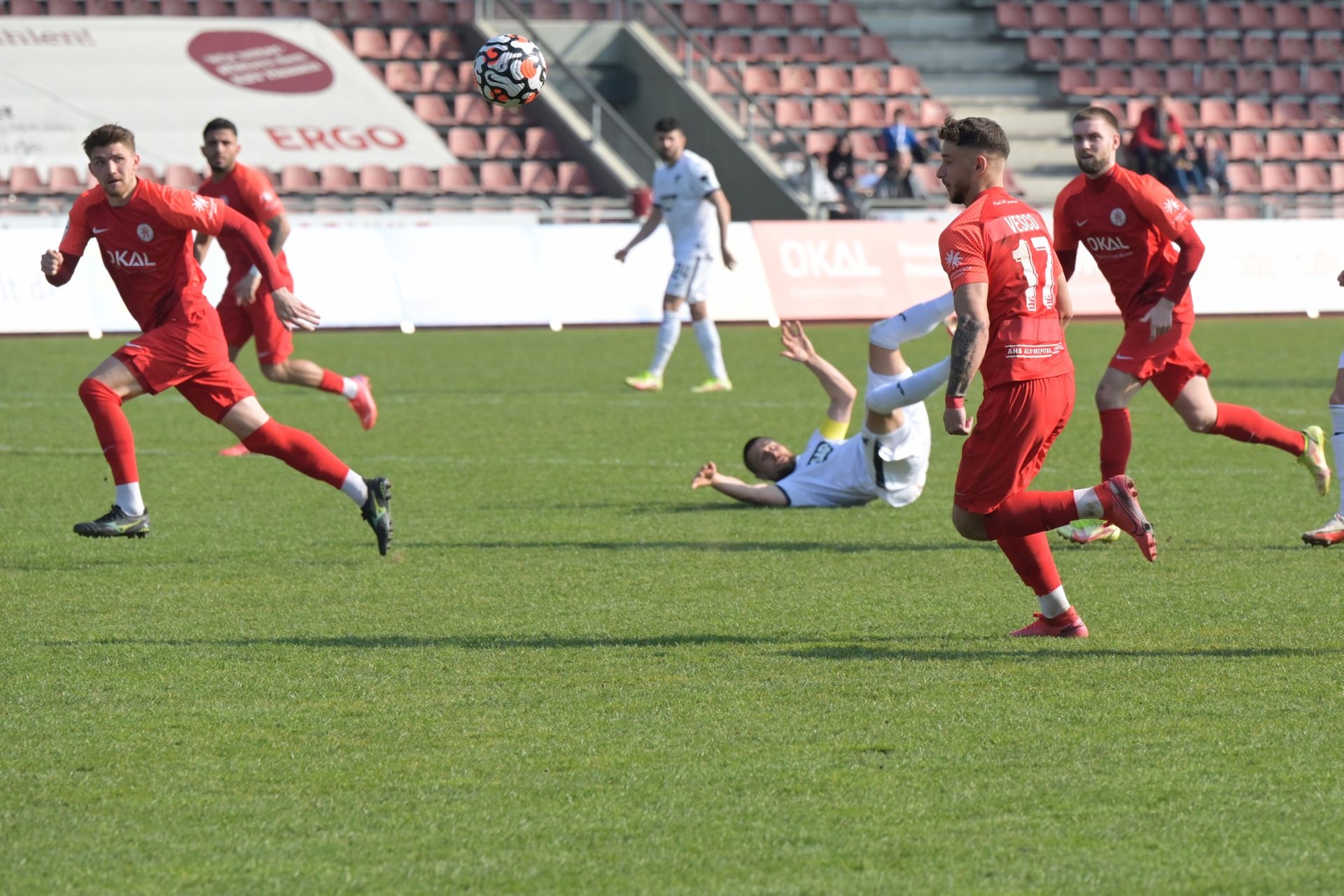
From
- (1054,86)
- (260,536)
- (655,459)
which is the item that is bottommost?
(1054,86)

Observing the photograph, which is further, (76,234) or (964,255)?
(76,234)

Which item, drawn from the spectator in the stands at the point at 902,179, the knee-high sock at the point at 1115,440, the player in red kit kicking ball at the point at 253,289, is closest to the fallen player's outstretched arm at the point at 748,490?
the knee-high sock at the point at 1115,440

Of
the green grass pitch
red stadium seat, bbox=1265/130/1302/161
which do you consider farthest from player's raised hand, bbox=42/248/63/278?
red stadium seat, bbox=1265/130/1302/161

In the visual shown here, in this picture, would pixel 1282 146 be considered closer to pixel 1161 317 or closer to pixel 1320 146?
pixel 1320 146

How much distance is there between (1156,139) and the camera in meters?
26.2

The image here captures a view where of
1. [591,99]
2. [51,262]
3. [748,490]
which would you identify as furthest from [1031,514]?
[591,99]

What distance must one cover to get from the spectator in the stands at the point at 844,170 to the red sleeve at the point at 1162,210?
18945 millimetres

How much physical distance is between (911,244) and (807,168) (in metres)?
4.11

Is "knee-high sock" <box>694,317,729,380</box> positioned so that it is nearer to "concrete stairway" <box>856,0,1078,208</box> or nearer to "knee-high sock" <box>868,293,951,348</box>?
"knee-high sock" <box>868,293,951,348</box>

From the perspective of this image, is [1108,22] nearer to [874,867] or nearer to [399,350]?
[399,350]

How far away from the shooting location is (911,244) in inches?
941

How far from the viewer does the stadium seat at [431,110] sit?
97.0 feet

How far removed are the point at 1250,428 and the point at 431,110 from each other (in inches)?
892

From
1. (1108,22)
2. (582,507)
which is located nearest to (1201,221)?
(1108,22)
